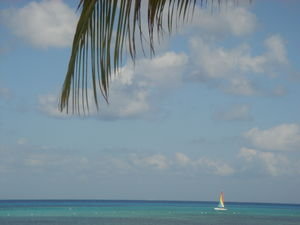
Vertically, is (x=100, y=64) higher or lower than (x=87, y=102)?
higher

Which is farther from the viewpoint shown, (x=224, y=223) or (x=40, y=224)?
(x=224, y=223)

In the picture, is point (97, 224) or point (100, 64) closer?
point (100, 64)

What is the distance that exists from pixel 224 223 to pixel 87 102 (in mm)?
50411

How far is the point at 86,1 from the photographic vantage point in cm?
141

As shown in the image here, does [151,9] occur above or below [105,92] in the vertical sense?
above

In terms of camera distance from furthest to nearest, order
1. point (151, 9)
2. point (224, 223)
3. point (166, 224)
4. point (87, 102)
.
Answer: point (224, 223) < point (166, 224) < point (151, 9) < point (87, 102)

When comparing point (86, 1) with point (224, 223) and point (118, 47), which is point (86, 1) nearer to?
point (118, 47)

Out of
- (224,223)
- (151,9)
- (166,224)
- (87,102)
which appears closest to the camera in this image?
(87,102)

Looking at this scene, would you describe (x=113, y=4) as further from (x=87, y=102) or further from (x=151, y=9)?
(x=87, y=102)

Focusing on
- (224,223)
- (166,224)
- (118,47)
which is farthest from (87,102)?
(224,223)

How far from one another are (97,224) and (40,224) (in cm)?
438

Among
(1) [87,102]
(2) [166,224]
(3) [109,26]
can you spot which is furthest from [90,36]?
(2) [166,224]

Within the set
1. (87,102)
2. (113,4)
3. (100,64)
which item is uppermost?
(113,4)

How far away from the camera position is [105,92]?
4.50 ft
